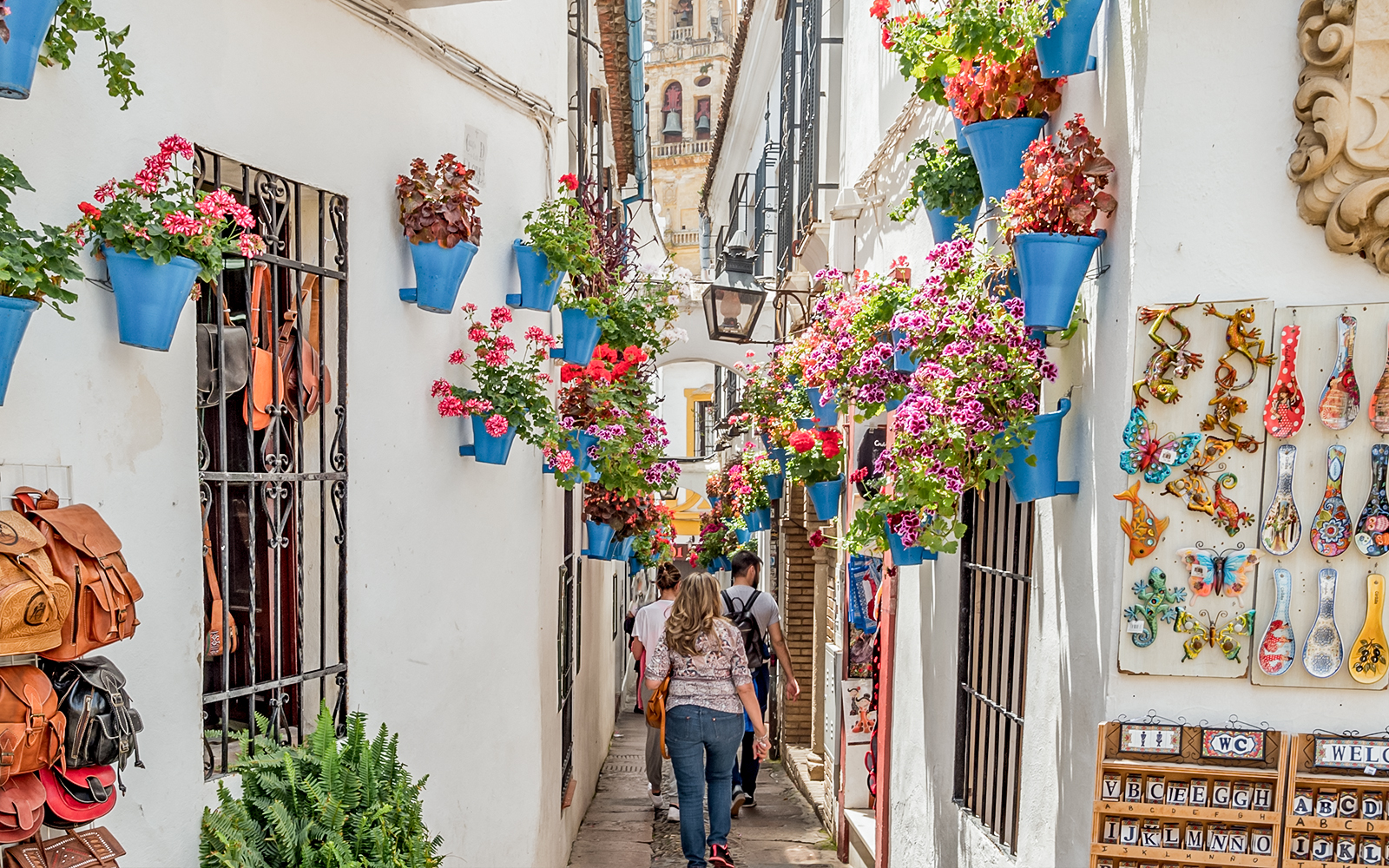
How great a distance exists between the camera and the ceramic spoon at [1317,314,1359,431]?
9.86 ft

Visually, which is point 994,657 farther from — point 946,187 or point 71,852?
point 71,852

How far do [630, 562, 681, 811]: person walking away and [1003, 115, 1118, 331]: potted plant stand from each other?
3678 mm

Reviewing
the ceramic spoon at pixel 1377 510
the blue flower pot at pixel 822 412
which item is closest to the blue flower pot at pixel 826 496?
the blue flower pot at pixel 822 412

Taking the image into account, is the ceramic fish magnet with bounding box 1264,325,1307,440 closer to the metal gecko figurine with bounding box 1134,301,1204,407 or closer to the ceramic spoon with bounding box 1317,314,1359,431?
the ceramic spoon with bounding box 1317,314,1359,431

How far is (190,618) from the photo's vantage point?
3.04m

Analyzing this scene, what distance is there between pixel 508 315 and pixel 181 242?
7.13 ft

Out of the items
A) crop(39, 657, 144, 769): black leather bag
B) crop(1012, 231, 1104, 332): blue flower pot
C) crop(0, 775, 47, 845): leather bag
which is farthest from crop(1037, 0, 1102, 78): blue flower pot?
crop(0, 775, 47, 845): leather bag

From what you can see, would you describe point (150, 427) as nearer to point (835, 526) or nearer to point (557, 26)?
point (557, 26)

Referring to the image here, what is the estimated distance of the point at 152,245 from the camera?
8.34ft

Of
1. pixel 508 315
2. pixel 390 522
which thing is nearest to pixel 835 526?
pixel 508 315

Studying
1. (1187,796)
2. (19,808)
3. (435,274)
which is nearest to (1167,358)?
(1187,796)

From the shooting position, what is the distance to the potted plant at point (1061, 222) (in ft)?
10.6

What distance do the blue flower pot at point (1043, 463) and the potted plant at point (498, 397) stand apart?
1.96 meters

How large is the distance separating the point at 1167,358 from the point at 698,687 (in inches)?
131
